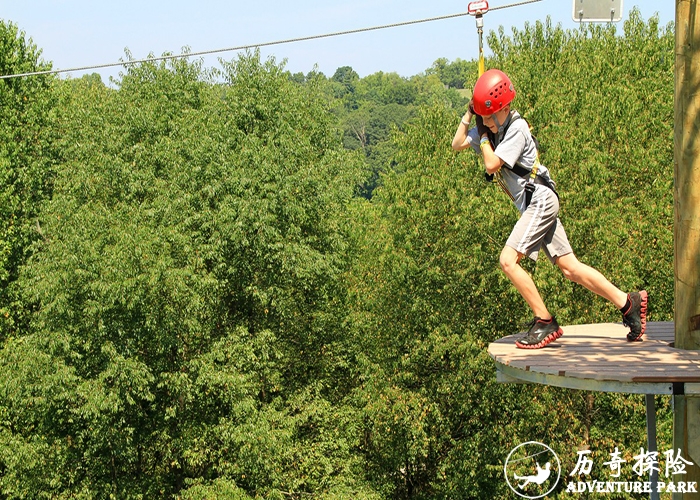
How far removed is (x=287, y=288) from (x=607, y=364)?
1898 cm

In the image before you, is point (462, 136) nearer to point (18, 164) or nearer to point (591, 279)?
point (591, 279)

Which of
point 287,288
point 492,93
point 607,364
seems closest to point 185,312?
point 287,288

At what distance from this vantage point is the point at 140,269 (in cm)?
1912

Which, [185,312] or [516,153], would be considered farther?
[185,312]

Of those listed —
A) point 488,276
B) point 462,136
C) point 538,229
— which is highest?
point 462,136

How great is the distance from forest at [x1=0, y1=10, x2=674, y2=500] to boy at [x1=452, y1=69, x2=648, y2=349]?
12241 millimetres

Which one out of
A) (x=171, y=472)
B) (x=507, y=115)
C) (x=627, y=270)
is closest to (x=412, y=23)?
(x=507, y=115)

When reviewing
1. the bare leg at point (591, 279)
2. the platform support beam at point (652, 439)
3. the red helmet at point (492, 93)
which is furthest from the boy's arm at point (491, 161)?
the platform support beam at point (652, 439)

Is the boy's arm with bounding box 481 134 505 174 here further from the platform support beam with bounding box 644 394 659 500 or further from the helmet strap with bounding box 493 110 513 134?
the platform support beam with bounding box 644 394 659 500

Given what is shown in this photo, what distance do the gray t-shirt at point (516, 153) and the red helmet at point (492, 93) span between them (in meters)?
0.23

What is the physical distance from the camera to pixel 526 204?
664 centimetres

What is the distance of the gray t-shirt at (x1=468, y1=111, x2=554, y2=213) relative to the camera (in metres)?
6.44

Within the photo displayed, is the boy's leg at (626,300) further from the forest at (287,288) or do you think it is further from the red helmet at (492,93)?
the forest at (287,288)

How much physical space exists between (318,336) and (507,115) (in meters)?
19.9
